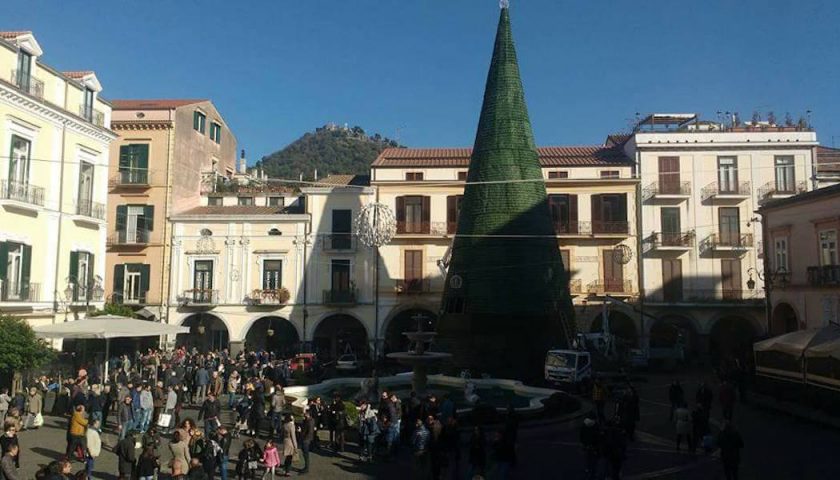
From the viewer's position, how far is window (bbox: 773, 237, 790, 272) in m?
28.4

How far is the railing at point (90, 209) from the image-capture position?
25014 mm

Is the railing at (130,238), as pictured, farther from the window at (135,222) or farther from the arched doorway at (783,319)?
the arched doorway at (783,319)

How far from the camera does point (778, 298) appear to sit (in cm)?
2903

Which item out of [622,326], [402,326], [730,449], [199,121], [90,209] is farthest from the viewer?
[199,121]

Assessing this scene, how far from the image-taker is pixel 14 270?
22.1 m

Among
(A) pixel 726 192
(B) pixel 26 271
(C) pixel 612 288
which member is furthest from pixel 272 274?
(A) pixel 726 192

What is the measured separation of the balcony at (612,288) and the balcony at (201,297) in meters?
19.4

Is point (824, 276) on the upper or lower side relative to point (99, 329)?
upper

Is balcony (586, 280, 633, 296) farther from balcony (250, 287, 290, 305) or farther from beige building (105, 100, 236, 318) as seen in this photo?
beige building (105, 100, 236, 318)

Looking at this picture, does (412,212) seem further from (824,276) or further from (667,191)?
(824,276)

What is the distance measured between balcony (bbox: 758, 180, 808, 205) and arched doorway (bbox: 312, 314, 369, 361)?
876 inches

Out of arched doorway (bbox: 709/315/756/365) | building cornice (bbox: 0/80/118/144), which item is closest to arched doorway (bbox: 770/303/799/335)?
arched doorway (bbox: 709/315/756/365)

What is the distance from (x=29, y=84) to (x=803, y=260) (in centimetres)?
2960

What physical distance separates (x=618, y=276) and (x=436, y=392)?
57.9 ft
